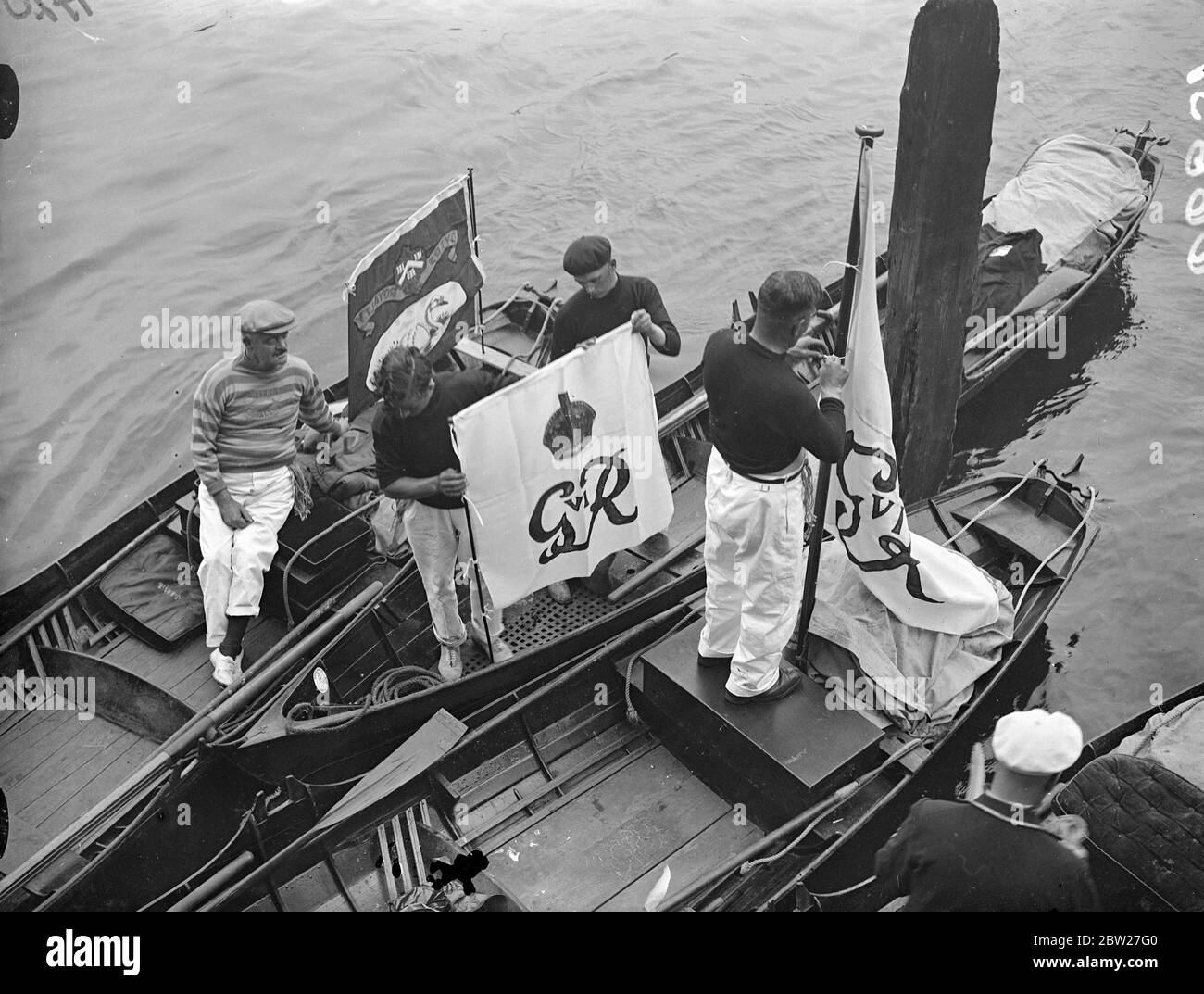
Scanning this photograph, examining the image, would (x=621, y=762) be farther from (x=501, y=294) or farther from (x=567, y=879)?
(x=501, y=294)

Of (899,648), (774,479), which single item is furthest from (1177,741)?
(774,479)

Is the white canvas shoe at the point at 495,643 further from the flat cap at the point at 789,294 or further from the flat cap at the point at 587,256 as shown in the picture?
the flat cap at the point at 789,294

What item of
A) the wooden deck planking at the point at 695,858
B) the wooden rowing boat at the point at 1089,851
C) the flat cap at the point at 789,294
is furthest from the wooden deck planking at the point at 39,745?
the flat cap at the point at 789,294

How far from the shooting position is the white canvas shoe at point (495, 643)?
252 inches

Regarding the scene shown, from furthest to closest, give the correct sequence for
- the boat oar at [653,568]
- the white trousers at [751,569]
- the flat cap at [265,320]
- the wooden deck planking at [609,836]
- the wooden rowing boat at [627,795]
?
the boat oar at [653,568] → the flat cap at [265,320] → the wooden deck planking at [609,836] → the wooden rowing boat at [627,795] → the white trousers at [751,569]

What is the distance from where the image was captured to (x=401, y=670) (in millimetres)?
6246

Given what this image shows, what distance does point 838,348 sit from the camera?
5.41 metres

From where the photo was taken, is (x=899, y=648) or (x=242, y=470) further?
(x=242, y=470)

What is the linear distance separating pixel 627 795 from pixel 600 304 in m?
2.93

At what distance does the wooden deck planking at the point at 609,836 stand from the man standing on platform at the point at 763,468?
0.68 meters

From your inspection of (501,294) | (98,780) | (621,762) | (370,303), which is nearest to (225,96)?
(501,294)

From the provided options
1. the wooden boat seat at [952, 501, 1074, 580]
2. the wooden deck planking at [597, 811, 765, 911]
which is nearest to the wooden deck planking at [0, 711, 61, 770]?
the wooden deck planking at [597, 811, 765, 911]

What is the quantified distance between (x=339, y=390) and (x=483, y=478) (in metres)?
3.26

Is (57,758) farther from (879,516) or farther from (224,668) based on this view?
(879,516)
